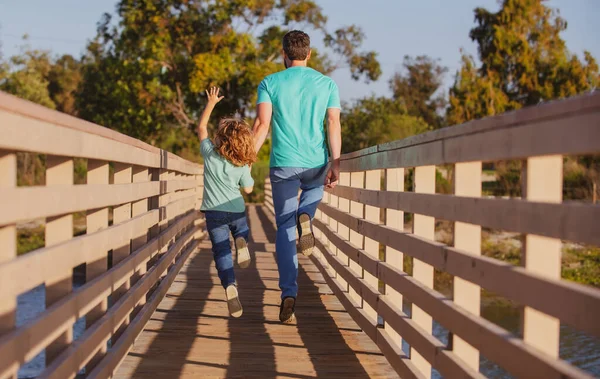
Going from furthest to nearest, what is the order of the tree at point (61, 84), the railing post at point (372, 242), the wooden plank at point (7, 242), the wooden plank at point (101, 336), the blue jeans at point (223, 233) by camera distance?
the tree at point (61, 84), the blue jeans at point (223, 233), the railing post at point (372, 242), the wooden plank at point (101, 336), the wooden plank at point (7, 242)

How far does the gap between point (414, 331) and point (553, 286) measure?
1913 mm

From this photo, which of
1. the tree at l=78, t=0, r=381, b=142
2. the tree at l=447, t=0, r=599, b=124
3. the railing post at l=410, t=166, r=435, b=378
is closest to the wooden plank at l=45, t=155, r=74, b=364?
the railing post at l=410, t=166, r=435, b=378

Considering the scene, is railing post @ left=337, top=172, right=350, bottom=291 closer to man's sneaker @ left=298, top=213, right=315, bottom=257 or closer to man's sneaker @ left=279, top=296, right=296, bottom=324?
man's sneaker @ left=279, top=296, right=296, bottom=324

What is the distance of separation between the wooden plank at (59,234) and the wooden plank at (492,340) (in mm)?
1540

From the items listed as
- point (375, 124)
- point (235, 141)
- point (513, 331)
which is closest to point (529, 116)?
point (235, 141)

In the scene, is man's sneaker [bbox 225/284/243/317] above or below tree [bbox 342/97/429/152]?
below

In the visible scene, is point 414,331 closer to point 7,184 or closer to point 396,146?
point 396,146

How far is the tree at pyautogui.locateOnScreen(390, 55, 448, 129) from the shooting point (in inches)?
3401

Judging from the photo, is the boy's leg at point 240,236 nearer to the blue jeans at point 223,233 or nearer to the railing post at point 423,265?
the blue jeans at point 223,233

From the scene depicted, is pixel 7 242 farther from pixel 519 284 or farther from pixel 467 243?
pixel 467 243

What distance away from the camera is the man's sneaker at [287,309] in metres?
6.84

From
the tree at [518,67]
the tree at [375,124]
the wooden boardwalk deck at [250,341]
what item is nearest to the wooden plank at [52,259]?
the wooden boardwalk deck at [250,341]

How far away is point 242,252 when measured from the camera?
7.04 m

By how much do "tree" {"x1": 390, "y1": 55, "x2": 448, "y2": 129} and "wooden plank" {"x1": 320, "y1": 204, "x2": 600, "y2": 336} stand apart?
268 ft
